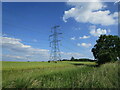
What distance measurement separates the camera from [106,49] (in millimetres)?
30828

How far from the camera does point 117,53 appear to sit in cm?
2958

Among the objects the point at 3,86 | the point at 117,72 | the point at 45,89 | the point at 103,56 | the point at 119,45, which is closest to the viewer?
the point at 45,89

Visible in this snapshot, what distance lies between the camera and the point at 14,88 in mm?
3461

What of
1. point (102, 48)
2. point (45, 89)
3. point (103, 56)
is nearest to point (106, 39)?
point (102, 48)

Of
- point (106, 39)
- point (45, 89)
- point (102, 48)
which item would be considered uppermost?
point (106, 39)

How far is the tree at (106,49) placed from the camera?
92.3ft

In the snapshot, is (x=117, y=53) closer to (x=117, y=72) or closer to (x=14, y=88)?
(x=117, y=72)

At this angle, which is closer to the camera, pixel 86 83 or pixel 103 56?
pixel 86 83

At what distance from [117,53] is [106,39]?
4.55 metres

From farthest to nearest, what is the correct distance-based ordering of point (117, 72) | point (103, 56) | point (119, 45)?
point (119, 45) < point (103, 56) < point (117, 72)

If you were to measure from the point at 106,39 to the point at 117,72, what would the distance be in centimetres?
2936

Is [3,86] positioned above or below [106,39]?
below

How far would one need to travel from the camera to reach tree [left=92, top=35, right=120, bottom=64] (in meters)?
28.1

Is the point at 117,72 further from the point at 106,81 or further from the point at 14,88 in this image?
the point at 14,88
